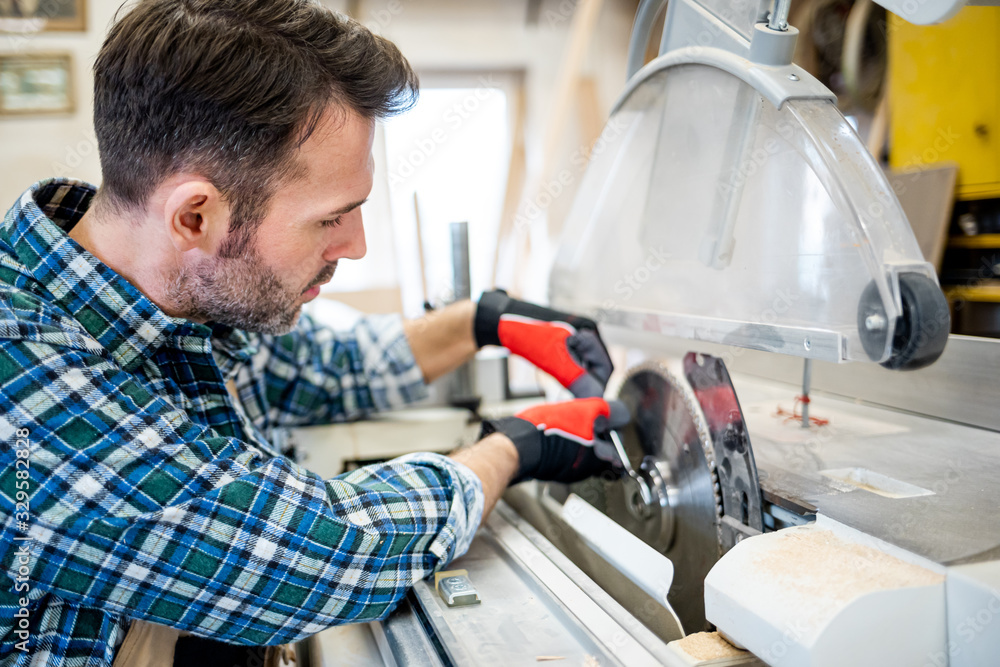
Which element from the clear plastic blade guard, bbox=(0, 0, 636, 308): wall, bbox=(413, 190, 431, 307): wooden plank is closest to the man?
the clear plastic blade guard

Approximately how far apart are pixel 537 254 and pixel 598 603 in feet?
11.2

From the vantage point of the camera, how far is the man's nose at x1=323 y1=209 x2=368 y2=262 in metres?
0.98

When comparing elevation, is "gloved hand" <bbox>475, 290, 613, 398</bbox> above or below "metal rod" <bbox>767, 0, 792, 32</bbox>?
below

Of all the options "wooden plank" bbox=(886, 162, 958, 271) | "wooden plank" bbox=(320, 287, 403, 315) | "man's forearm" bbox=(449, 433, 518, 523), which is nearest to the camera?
"man's forearm" bbox=(449, 433, 518, 523)

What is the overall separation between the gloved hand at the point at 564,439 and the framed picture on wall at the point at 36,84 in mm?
2986

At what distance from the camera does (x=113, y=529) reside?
715 mm

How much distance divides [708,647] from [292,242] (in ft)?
2.17

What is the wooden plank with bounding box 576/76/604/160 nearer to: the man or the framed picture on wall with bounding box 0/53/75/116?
the framed picture on wall with bounding box 0/53/75/116

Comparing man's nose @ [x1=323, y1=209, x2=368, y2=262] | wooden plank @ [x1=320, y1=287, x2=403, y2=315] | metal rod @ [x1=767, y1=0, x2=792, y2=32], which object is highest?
metal rod @ [x1=767, y1=0, x2=792, y2=32]

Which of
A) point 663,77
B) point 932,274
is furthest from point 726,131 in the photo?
point 932,274

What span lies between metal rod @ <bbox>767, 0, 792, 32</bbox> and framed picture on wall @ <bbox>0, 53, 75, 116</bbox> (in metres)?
3.18

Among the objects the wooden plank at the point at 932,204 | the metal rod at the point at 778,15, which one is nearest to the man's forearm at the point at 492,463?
the metal rod at the point at 778,15

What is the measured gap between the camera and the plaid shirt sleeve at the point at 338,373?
4.37 ft

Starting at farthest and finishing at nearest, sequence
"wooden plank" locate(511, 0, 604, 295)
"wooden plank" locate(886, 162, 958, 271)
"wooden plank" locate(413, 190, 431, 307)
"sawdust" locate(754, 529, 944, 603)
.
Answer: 1. "wooden plank" locate(511, 0, 604, 295)
2. "wooden plank" locate(413, 190, 431, 307)
3. "wooden plank" locate(886, 162, 958, 271)
4. "sawdust" locate(754, 529, 944, 603)
